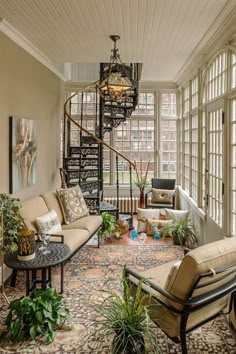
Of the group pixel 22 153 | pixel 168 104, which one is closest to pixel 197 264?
pixel 22 153

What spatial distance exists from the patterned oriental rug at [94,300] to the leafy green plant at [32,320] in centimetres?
7

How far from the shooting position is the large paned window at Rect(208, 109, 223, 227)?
13.6ft

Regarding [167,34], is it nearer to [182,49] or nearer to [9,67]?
[182,49]

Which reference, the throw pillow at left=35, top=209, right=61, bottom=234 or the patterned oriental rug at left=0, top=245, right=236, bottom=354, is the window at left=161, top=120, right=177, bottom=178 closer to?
the patterned oriental rug at left=0, top=245, right=236, bottom=354

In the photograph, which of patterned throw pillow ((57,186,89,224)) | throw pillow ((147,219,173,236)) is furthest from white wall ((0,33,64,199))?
throw pillow ((147,219,173,236))

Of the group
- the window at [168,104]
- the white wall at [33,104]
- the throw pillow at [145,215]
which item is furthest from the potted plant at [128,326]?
the window at [168,104]

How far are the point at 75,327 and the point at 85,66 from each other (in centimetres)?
654

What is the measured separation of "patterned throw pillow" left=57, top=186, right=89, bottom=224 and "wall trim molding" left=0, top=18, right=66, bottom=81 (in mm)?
2177

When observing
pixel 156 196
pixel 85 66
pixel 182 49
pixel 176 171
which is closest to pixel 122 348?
pixel 182 49

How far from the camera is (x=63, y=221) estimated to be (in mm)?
5039

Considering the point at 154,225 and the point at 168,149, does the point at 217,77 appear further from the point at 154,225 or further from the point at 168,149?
the point at 168,149

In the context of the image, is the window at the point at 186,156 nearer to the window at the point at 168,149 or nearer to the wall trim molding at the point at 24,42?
the window at the point at 168,149

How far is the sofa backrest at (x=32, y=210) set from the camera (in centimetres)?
409

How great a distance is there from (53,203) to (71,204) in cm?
33
